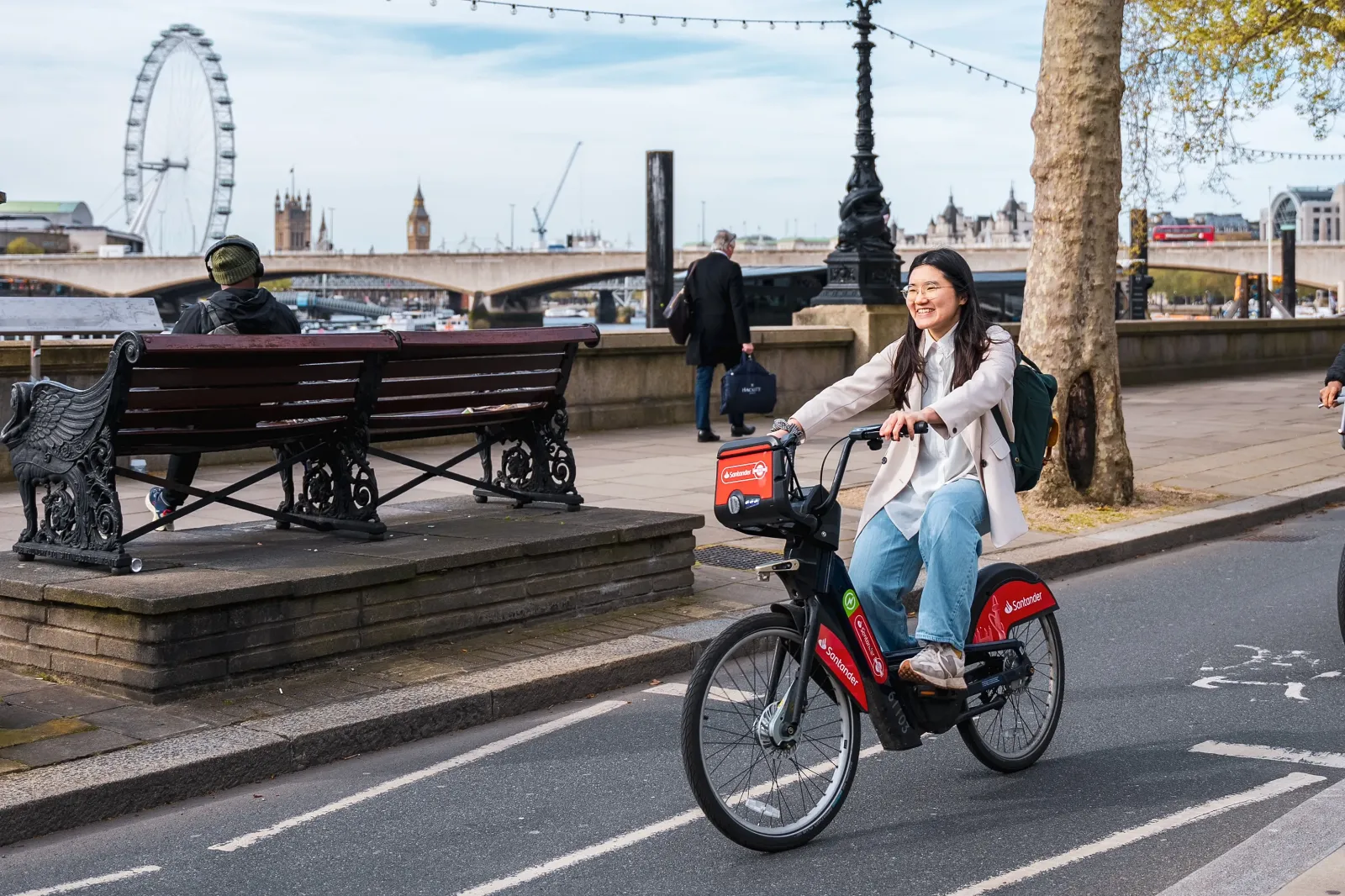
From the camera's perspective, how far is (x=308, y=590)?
17.4 feet

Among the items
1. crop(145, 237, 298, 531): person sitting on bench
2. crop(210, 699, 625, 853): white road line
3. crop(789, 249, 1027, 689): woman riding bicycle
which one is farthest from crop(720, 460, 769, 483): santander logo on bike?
crop(145, 237, 298, 531): person sitting on bench

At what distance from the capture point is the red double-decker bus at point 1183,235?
94.2 meters

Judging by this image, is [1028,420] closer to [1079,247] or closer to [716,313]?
[1079,247]

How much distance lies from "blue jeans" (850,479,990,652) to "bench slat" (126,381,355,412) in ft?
8.33

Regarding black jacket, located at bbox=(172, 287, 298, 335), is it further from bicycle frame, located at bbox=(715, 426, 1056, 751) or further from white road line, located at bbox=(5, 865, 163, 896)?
bicycle frame, located at bbox=(715, 426, 1056, 751)

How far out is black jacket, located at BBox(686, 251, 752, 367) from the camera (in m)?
13.4

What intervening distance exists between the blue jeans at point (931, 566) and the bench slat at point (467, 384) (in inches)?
104

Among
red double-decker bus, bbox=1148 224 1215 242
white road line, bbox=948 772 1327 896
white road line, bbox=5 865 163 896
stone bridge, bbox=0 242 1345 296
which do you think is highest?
red double-decker bus, bbox=1148 224 1215 242

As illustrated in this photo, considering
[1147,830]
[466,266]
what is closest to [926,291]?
[1147,830]

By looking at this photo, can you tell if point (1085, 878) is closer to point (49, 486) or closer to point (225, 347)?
point (225, 347)

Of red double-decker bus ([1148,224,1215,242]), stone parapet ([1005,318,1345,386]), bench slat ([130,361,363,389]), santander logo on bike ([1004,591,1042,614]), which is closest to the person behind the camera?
santander logo on bike ([1004,591,1042,614])

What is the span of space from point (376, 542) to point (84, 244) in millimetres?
133378

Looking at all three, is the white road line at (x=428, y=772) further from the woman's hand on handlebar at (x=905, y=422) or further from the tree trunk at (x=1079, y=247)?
the tree trunk at (x=1079, y=247)

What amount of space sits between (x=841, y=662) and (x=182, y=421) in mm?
2899
